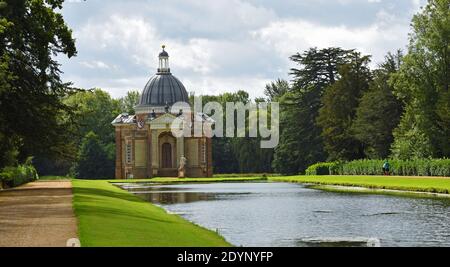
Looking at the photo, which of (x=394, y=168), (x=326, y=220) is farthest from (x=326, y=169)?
(x=326, y=220)

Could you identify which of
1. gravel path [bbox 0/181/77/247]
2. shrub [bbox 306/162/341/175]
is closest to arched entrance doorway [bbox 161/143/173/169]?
shrub [bbox 306/162/341/175]

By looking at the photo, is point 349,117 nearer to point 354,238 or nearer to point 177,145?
point 177,145

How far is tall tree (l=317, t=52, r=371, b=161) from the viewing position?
71.0m

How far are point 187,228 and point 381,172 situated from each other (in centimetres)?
4220

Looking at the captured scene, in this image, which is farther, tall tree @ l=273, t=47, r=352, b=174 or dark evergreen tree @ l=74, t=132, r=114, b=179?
dark evergreen tree @ l=74, t=132, r=114, b=179

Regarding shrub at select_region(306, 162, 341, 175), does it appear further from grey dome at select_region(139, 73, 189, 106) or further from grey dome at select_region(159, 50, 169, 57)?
grey dome at select_region(159, 50, 169, 57)

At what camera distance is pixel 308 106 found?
8125cm

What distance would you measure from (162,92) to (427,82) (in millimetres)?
42251

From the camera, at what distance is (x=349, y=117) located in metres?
70.6

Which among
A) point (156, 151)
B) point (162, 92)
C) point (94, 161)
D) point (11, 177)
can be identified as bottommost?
point (11, 177)

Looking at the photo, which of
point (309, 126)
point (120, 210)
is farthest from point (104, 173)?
point (120, 210)

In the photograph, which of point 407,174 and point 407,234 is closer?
point 407,234

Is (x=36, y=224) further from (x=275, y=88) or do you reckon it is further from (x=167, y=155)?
(x=275, y=88)

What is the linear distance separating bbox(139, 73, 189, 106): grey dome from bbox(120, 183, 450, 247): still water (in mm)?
62244
